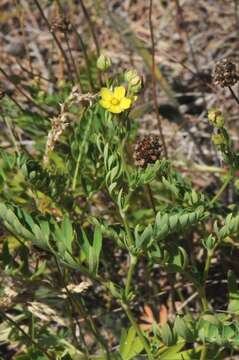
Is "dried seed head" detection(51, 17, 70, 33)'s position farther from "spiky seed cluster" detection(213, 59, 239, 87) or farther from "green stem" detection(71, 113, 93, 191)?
"spiky seed cluster" detection(213, 59, 239, 87)

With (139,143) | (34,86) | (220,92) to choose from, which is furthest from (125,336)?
(220,92)

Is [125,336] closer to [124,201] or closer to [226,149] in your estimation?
[124,201]

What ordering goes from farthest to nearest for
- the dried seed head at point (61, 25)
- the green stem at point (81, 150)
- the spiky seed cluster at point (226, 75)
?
the dried seed head at point (61, 25) → the green stem at point (81, 150) → the spiky seed cluster at point (226, 75)

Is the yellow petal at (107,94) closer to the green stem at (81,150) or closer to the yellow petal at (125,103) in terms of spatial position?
the yellow petal at (125,103)

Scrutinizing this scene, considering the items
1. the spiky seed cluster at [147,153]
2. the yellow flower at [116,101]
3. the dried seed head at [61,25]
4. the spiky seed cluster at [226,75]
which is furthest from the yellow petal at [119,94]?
the dried seed head at [61,25]

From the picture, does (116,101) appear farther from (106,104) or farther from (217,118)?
(217,118)
